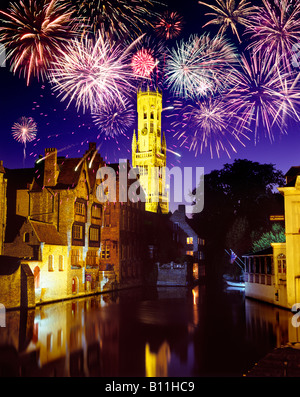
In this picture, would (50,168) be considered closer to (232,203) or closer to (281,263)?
(281,263)

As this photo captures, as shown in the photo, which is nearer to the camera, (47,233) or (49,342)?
(49,342)

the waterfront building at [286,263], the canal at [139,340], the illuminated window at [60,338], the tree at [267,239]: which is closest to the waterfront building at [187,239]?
the tree at [267,239]

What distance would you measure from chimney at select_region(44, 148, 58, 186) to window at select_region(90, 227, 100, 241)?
7833mm

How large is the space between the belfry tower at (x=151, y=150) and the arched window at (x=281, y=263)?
321 feet

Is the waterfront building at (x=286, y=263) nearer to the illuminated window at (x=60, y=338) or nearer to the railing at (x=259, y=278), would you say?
the railing at (x=259, y=278)

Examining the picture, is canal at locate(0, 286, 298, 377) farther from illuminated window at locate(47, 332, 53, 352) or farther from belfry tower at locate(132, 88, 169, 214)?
belfry tower at locate(132, 88, 169, 214)

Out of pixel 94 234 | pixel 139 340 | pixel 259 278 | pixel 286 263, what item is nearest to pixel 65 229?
pixel 94 234

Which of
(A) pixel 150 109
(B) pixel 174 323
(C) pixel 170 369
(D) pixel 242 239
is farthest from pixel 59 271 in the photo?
(A) pixel 150 109

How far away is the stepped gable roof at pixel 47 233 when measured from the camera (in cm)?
4175

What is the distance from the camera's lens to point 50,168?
50125 mm

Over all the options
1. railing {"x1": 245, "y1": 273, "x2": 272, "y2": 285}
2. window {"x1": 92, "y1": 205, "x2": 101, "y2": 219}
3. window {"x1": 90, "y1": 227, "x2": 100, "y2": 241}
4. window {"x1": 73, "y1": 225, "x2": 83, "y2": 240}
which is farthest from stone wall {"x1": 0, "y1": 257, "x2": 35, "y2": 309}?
railing {"x1": 245, "y1": 273, "x2": 272, "y2": 285}

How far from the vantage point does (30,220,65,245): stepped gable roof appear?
137ft

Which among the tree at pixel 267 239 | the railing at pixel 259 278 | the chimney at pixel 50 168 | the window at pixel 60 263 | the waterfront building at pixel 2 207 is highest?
the chimney at pixel 50 168

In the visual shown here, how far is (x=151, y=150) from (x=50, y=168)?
102075 millimetres
